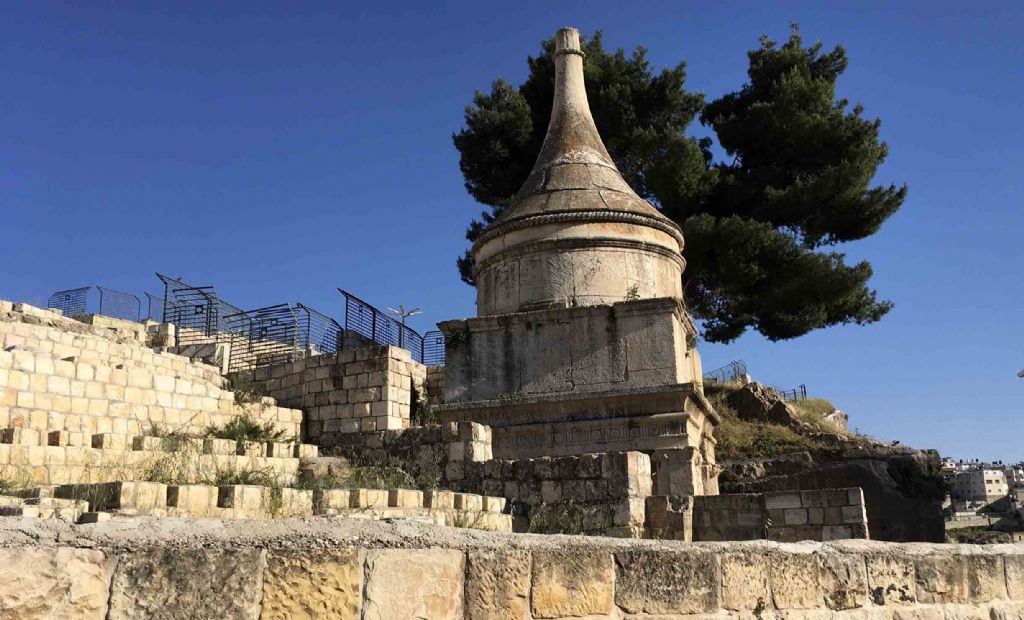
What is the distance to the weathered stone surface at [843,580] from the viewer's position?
429 centimetres

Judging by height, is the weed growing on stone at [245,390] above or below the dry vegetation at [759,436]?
above

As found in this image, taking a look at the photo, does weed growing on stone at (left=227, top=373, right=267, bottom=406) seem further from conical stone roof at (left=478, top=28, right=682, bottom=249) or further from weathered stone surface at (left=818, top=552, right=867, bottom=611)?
weathered stone surface at (left=818, top=552, right=867, bottom=611)

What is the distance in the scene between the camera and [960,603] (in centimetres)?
482

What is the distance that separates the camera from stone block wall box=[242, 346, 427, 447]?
1323 cm

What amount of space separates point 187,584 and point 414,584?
75cm

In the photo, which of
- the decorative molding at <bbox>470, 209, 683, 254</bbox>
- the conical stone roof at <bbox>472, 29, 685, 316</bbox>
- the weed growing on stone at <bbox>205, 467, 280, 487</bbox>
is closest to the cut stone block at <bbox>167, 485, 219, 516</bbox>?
the weed growing on stone at <bbox>205, 467, 280, 487</bbox>

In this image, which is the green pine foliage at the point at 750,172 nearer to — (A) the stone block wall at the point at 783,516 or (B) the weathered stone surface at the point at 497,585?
(A) the stone block wall at the point at 783,516

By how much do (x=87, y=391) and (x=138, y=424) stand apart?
29.9 inches

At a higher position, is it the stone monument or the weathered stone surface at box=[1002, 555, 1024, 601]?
the stone monument

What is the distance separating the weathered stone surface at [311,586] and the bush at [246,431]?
8.71m

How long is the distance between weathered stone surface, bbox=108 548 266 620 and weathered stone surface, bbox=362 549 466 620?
1.27 ft

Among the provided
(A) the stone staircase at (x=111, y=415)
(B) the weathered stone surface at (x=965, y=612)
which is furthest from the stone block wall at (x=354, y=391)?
(B) the weathered stone surface at (x=965, y=612)

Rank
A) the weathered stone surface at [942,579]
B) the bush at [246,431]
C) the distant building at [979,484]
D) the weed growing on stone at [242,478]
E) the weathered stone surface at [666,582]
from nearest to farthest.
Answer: the weathered stone surface at [666,582] → the weathered stone surface at [942,579] → the weed growing on stone at [242,478] → the bush at [246,431] → the distant building at [979,484]

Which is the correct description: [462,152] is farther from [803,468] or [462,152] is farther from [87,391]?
[87,391]
